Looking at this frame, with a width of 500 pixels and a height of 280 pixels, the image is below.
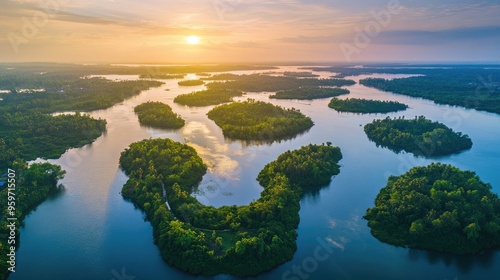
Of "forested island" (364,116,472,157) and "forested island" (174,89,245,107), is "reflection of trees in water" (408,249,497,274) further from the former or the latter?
"forested island" (174,89,245,107)

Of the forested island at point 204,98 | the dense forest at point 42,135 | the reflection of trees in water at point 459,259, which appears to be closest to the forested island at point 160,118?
the dense forest at point 42,135

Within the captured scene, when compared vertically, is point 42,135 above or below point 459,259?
below

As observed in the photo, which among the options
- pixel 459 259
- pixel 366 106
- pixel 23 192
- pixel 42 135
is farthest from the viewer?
pixel 366 106

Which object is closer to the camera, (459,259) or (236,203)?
(459,259)

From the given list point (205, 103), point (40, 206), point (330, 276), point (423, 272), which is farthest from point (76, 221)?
point (205, 103)

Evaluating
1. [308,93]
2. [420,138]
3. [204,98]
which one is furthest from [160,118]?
[308,93]

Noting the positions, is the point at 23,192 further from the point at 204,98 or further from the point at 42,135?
the point at 204,98
